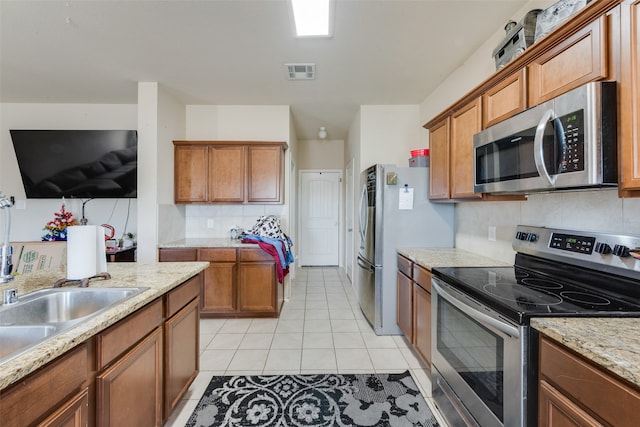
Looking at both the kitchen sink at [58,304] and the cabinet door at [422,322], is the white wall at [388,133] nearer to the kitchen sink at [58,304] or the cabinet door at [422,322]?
the cabinet door at [422,322]

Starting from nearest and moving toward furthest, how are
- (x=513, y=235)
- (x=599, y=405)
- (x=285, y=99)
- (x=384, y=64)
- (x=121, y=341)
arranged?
1. (x=599, y=405)
2. (x=121, y=341)
3. (x=513, y=235)
4. (x=384, y=64)
5. (x=285, y=99)

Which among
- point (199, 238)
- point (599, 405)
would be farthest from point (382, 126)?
point (599, 405)

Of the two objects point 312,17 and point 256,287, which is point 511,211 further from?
point 256,287

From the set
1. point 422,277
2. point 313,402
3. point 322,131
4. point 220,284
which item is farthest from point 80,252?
point 322,131

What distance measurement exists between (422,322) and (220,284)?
Result: 218cm

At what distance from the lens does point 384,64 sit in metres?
2.67

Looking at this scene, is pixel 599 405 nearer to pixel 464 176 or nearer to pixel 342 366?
pixel 464 176

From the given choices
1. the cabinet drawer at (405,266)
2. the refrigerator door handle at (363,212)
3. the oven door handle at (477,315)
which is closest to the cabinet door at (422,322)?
the cabinet drawer at (405,266)

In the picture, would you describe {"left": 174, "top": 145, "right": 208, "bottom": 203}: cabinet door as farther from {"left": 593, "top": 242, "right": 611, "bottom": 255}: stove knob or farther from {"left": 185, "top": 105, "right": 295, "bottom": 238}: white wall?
{"left": 593, "top": 242, "right": 611, "bottom": 255}: stove knob

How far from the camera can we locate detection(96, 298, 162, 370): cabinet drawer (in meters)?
0.99

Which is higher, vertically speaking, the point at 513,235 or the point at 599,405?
the point at 513,235

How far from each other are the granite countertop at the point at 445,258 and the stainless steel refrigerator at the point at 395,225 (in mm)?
132

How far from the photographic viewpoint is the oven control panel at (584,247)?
1.12 meters

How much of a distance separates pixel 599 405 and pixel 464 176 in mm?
1520
